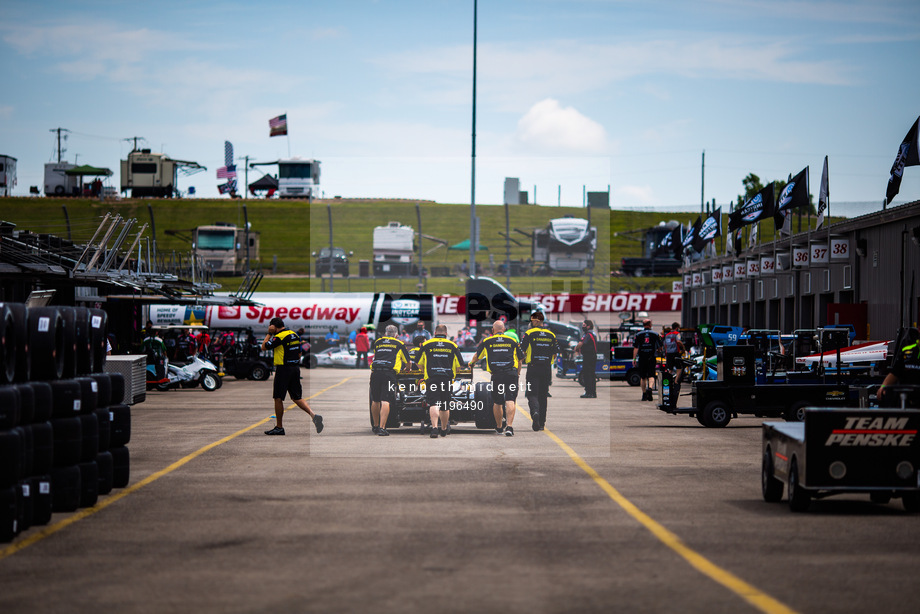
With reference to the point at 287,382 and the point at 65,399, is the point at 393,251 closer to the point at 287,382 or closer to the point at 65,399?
the point at 287,382

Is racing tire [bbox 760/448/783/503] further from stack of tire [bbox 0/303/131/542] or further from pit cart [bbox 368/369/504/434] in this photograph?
pit cart [bbox 368/369/504/434]

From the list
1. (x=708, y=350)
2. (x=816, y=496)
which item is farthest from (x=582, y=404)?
(x=816, y=496)

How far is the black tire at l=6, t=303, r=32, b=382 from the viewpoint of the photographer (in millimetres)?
9250

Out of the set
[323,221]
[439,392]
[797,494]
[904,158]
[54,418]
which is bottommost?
[797,494]

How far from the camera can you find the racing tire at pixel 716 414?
811 inches

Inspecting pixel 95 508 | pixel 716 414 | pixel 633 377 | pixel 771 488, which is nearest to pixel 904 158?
pixel 716 414

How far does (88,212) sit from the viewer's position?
111 metres

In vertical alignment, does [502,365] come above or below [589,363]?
above

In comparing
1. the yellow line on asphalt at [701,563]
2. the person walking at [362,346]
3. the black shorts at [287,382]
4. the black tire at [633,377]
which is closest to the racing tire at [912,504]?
the yellow line on asphalt at [701,563]

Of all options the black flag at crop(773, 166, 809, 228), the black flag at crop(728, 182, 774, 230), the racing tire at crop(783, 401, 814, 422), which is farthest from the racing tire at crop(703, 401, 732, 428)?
the black flag at crop(728, 182, 774, 230)

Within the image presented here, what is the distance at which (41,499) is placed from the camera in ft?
30.5

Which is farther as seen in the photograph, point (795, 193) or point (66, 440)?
point (795, 193)

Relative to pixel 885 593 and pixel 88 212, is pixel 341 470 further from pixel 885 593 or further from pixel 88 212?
pixel 88 212

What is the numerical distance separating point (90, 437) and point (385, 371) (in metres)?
7.83
